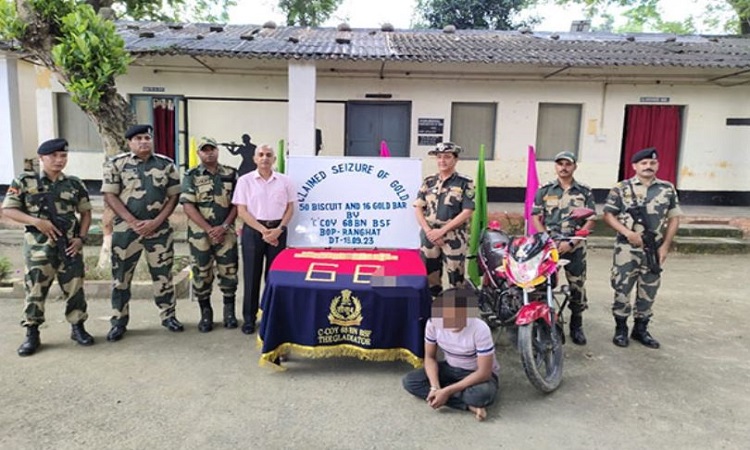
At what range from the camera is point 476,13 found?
18.8m

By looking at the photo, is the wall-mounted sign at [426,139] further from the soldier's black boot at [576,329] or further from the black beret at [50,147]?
the black beret at [50,147]

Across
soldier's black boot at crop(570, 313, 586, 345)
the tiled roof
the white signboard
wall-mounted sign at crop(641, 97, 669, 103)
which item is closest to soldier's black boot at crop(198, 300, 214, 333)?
the white signboard

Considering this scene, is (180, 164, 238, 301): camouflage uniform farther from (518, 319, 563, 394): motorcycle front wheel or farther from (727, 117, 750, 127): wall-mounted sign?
(727, 117, 750, 127): wall-mounted sign

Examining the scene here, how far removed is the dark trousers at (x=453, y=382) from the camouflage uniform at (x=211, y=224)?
75.2 inches

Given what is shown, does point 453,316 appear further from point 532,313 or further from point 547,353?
point 547,353

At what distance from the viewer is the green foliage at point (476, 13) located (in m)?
18.8

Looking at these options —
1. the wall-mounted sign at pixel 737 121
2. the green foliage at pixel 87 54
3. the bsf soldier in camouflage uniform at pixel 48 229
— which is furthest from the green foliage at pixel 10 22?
the wall-mounted sign at pixel 737 121

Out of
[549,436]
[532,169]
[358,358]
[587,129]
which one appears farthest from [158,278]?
[587,129]

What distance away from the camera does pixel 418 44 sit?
972 centimetres

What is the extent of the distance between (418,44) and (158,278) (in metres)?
7.27

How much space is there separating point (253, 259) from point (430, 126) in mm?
6714

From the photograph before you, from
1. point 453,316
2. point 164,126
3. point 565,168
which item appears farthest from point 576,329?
point 164,126

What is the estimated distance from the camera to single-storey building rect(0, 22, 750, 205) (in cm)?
984

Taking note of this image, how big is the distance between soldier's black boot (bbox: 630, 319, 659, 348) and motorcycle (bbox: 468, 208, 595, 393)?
91 cm
